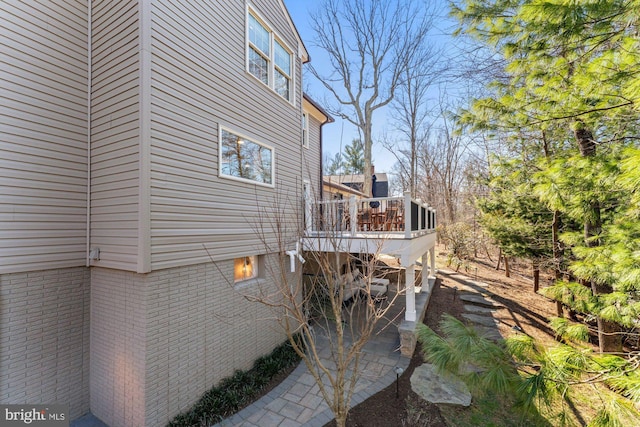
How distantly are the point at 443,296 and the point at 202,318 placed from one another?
9468 mm

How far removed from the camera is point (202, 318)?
4.82 meters

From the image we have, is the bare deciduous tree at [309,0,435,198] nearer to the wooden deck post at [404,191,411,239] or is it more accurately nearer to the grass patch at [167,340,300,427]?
the wooden deck post at [404,191,411,239]

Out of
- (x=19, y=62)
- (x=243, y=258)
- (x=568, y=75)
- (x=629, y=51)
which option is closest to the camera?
(x=629, y=51)

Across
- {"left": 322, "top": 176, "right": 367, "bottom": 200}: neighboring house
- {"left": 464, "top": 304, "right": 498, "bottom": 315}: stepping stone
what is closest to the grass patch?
{"left": 464, "top": 304, "right": 498, "bottom": 315}: stepping stone

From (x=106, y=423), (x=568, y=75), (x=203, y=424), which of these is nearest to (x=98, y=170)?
(x=106, y=423)

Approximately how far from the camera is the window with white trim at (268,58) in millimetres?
6386

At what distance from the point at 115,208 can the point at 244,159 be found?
2.59 metres

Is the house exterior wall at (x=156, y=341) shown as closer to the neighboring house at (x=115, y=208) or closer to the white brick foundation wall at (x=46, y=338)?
the neighboring house at (x=115, y=208)

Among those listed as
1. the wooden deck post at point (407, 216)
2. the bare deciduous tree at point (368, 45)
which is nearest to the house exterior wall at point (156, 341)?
the wooden deck post at point (407, 216)

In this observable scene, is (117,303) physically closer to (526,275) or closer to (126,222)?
(126,222)

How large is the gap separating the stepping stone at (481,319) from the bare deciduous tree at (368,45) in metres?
7.21

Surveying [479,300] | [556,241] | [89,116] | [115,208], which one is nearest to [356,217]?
[115,208]

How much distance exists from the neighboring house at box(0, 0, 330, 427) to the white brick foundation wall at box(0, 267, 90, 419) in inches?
0.6

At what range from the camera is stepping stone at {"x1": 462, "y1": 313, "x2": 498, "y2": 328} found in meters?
8.40
